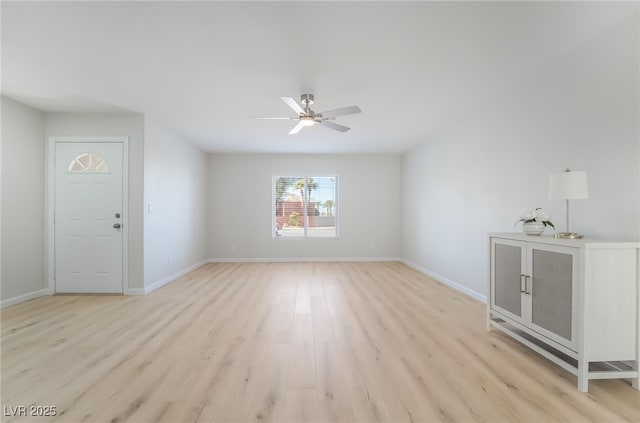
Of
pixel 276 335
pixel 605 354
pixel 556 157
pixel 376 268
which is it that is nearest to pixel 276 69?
pixel 276 335

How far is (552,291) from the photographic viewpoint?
214 cm

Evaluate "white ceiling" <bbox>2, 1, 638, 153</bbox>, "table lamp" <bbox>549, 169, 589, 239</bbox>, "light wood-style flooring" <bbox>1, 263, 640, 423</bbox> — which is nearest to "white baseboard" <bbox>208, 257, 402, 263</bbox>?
"light wood-style flooring" <bbox>1, 263, 640, 423</bbox>

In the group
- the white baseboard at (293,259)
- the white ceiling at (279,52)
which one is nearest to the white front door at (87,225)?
the white ceiling at (279,52)

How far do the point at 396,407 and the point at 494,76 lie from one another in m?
3.16

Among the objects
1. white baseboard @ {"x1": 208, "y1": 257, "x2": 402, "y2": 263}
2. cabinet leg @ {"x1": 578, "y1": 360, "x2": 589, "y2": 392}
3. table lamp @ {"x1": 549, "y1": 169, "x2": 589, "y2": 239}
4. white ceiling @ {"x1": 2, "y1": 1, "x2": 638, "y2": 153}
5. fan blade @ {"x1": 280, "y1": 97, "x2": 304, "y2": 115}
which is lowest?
white baseboard @ {"x1": 208, "y1": 257, "x2": 402, "y2": 263}

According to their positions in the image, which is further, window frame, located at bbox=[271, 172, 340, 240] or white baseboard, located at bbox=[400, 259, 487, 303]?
window frame, located at bbox=[271, 172, 340, 240]

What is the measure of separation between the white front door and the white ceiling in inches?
35.8

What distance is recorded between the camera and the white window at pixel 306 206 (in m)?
7.14

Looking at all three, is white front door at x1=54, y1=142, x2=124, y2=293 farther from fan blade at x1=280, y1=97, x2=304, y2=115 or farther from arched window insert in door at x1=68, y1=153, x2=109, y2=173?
fan blade at x1=280, y1=97, x2=304, y2=115

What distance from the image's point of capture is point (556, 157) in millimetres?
2771

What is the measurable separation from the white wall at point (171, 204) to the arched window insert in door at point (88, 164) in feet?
2.00

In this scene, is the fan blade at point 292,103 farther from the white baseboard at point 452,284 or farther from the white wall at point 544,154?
the white baseboard at point 452,284

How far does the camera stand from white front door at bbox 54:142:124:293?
4.16 m

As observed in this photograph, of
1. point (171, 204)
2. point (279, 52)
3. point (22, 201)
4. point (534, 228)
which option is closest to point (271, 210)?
point (171, 204)
